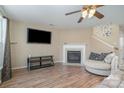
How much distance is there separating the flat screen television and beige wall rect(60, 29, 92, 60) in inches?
25.0

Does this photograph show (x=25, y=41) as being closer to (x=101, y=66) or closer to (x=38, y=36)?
(x=38, y=36)

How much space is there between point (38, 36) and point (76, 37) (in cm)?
151

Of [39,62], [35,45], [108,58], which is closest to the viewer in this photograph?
[108,58]

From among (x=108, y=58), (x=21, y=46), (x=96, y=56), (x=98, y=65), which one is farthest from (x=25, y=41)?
(x=108, y=58)

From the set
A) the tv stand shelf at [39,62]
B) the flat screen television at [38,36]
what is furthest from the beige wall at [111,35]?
the tv stand shelf at [39,62]

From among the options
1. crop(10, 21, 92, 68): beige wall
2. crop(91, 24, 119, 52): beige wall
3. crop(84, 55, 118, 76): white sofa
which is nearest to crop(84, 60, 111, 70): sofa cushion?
crop(84, 55, 118, 76): white sofa

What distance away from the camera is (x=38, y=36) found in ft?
16.4

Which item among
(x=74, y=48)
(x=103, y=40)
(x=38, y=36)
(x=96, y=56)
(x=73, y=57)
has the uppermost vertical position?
(x=38, y=36)

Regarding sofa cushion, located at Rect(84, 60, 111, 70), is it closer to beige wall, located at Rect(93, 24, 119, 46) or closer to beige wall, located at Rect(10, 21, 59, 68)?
beige wall, located at Rect(93, 24, 119, 46)

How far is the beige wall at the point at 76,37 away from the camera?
4.21 meters

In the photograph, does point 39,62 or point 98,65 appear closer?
point 98,65

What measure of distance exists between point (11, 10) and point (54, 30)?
2878 millimetres

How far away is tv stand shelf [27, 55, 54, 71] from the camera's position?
4.62 meters
